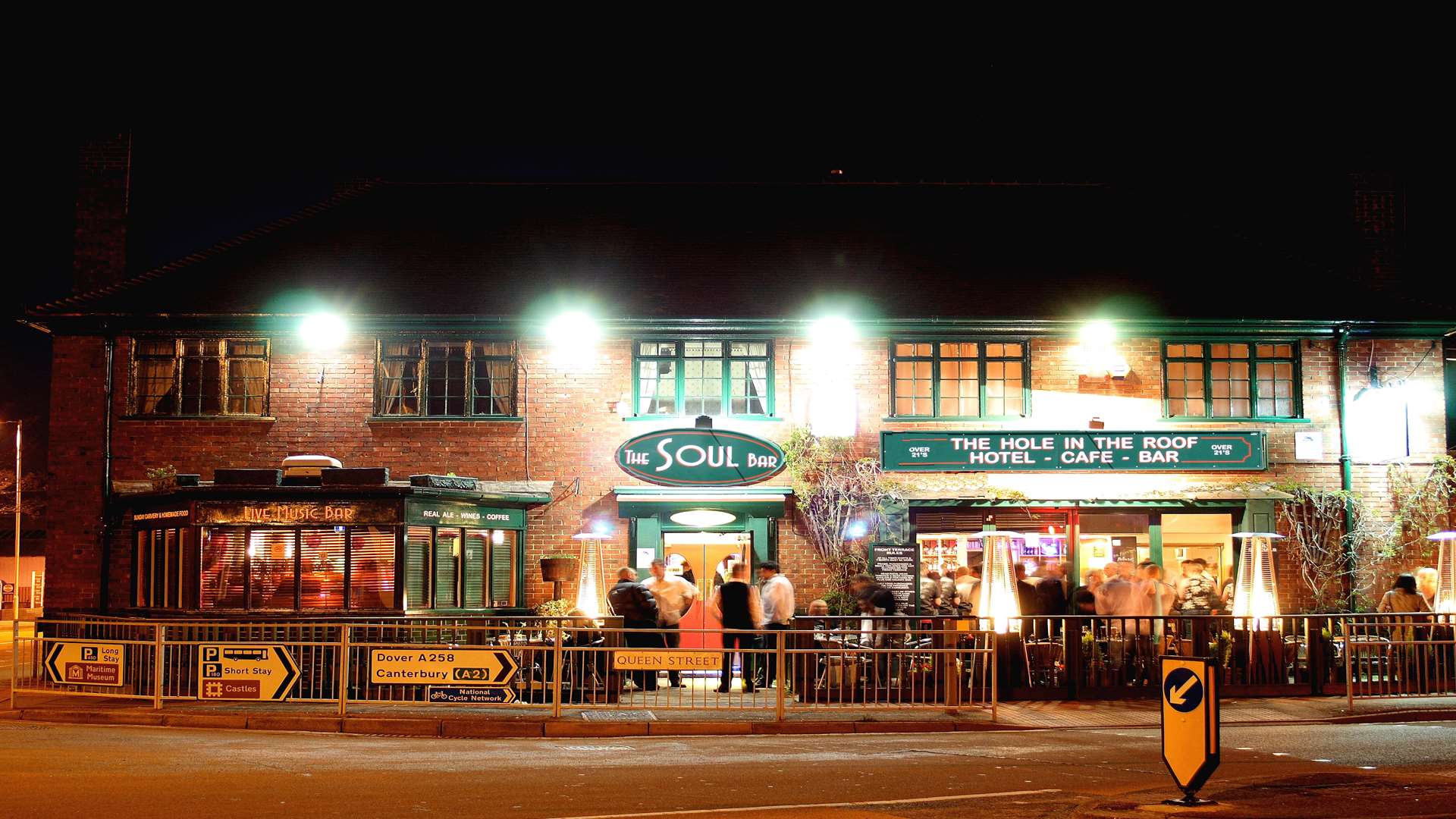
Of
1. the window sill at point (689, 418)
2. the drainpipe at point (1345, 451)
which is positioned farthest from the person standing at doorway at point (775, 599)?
the drainpipe at point (1345, 451)

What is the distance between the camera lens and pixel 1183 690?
8.44 m

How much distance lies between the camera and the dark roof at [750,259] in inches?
858

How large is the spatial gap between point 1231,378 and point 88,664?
1737 centimetres

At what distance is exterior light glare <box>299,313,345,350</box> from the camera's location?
70.4 ft

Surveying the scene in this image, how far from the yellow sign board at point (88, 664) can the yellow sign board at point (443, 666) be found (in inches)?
116

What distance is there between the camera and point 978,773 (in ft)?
32.6

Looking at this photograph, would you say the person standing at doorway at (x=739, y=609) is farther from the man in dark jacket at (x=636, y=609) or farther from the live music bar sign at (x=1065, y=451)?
the live music bar sign at (x=1065, y=451)

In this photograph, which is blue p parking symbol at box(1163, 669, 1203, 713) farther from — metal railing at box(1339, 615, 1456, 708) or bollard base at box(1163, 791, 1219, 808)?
metal railing at box(1339, 615, 1456, 708)

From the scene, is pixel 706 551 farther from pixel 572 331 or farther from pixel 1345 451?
pixel 1345 451

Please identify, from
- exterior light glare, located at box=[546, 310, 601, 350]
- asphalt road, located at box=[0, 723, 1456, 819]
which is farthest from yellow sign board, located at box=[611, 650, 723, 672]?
exterior light glare, located at box=[546, 310, 601, 350]

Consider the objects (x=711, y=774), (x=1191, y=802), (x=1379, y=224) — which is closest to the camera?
(x=1191, y=802)

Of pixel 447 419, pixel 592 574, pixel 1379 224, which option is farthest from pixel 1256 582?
pixel 447 419

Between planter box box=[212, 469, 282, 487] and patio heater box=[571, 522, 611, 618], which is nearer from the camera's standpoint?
planter box box=[212, 469, 282, 487]

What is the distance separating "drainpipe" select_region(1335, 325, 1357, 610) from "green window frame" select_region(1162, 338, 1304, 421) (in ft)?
2.12
